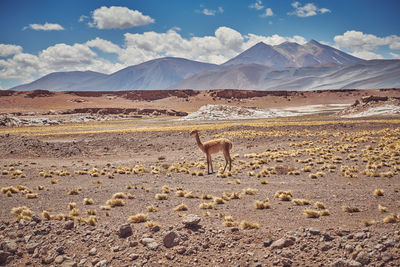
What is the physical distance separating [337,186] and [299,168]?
431cm

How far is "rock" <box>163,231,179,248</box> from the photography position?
272 inches

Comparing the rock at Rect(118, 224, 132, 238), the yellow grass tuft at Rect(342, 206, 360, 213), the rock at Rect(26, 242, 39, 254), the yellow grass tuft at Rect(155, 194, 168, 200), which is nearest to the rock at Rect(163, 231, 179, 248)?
the rock at Rect(118, 224, 132, 238)

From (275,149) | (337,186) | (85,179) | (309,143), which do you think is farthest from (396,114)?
(85,179)

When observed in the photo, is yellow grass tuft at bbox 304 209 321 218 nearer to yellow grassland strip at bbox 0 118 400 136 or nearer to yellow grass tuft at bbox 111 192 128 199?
yellow grass tuft at bbox 111 192 128 199

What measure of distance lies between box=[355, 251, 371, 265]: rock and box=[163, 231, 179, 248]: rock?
3.88 meters

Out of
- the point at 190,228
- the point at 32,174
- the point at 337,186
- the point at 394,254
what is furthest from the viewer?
the point at 32,174

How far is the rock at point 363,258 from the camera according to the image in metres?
5.49

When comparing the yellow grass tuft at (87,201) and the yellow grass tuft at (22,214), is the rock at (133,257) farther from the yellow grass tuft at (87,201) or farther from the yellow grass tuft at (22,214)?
the yellow grass tuft at (87,201)

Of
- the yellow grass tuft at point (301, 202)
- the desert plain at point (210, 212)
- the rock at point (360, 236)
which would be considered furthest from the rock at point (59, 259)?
the yellow grass tuft at point (301, 202)

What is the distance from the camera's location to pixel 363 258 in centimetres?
553

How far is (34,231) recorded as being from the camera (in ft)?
25.7

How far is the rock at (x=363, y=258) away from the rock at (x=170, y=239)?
153 inches

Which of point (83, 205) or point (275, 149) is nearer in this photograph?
point (83, 205)

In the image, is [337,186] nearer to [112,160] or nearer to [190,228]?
[190,228]
